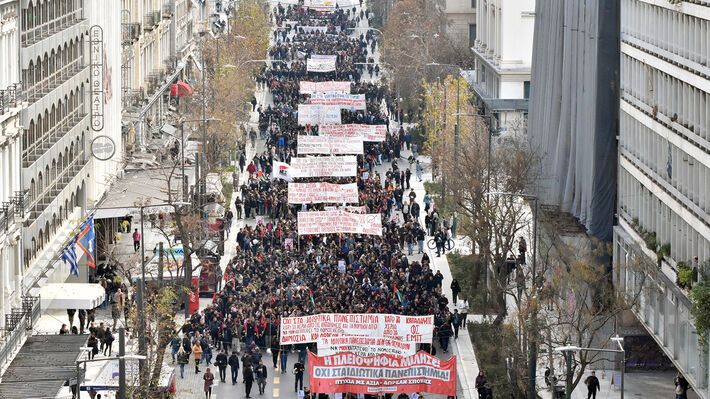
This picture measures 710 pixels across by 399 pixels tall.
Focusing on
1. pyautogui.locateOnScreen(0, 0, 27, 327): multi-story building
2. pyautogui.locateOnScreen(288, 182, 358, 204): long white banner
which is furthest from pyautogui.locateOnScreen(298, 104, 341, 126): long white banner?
pyautogui.locateOnScreen(0, 0, 27, 327): multi-story building

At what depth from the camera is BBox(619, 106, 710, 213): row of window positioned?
45.5 m

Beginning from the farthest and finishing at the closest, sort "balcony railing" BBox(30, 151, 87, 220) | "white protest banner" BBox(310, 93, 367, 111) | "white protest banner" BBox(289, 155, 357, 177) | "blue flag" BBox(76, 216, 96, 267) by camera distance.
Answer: "white protest banner" BBox(310, 93, 367, 111), "white protest banner" BBox(289, 155, 357, 177), "blue flag" BBox(76, 216, 96, 267), "balcony railing" BBox(30, 151, 87, 220)

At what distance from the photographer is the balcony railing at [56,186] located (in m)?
55.1

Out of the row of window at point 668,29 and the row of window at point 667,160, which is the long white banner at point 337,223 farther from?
the row of window at point 668,29

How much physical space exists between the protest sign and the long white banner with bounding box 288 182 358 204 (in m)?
27.6

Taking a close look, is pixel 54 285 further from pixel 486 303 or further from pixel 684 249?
pixel 684 249

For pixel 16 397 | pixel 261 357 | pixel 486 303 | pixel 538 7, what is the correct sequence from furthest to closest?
pixel 538 7 < pixel 486 303 < pixel 261 357 < pixel 16 397

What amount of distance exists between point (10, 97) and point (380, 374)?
15.1 metres

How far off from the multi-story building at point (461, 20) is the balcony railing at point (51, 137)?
69.6m

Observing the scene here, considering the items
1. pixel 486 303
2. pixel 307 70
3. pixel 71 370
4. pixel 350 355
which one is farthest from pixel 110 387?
pixel 307 70

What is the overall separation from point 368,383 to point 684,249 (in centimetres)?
1056

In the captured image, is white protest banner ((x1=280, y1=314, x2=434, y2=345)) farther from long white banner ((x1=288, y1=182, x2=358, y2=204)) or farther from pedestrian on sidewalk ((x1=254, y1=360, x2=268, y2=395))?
long white banner ((x1=288, y1=182, x2=358, y2=204))

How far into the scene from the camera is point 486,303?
61625mm

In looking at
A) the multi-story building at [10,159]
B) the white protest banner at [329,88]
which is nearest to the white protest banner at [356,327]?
the multi-story building at [10,159]
